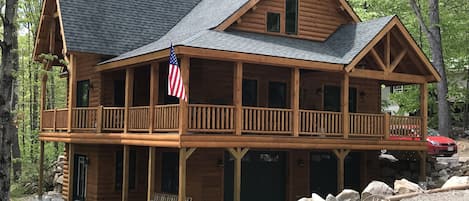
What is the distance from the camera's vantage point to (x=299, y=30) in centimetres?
2250

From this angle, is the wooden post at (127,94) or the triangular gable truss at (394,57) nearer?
the wooden post at (127,94)

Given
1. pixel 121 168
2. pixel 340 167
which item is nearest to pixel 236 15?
pixel 340 167

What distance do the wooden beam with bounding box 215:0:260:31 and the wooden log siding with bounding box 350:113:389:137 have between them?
5137mm

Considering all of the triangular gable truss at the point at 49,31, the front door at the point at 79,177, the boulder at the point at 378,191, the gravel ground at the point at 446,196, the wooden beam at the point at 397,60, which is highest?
the triangular gable truss at the point at 49,31

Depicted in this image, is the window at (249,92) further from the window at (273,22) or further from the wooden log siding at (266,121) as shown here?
the window at (273,22)

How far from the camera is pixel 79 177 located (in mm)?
24109

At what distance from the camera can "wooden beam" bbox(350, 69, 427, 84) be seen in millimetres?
20106

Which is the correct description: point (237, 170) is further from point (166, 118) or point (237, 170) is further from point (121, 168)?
point (121, 168)

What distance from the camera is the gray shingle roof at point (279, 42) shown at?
1817 centimetres

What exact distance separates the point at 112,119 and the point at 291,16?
25.2 ft

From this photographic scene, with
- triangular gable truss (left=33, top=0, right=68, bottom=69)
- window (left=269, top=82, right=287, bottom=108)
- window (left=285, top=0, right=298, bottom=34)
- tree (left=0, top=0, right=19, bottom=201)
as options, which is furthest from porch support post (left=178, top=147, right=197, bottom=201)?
triangular gable truss (left=33, top=0, right=68, bottom=69)

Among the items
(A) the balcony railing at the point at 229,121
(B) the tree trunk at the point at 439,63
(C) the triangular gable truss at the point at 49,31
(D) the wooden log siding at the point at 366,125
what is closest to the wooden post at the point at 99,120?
(A) the balcony railing at the point at 229,121

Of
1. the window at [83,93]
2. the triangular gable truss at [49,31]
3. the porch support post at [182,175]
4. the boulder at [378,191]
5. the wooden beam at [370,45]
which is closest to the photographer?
the boulder at [378,191]

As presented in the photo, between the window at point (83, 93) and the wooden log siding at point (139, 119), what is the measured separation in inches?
185
